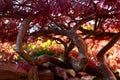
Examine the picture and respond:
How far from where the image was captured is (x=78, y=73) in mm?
2629

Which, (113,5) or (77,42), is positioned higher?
(113,5)

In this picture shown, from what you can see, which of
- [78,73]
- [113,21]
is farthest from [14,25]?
[113,21]

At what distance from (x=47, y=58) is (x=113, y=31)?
858 mm

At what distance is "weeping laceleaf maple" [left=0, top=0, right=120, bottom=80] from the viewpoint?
2123 mm

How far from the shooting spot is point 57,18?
8.38 feet

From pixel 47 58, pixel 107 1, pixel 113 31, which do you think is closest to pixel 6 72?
pixel 47 58

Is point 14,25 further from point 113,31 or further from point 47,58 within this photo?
point 113,31

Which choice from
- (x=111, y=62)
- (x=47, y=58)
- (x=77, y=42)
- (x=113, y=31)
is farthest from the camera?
(x=111, y=62)

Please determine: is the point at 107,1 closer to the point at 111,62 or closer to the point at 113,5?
the point at 113,5

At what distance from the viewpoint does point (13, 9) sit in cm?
226

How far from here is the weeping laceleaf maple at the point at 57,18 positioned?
2123mm

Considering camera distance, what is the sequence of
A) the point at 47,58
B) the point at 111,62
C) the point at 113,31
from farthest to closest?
the point at 111,62 < the point at 113,31 < the point at 47,58

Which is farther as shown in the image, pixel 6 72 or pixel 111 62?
pixel 111 62

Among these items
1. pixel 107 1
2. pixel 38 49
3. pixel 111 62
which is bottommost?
pixel 111 62
